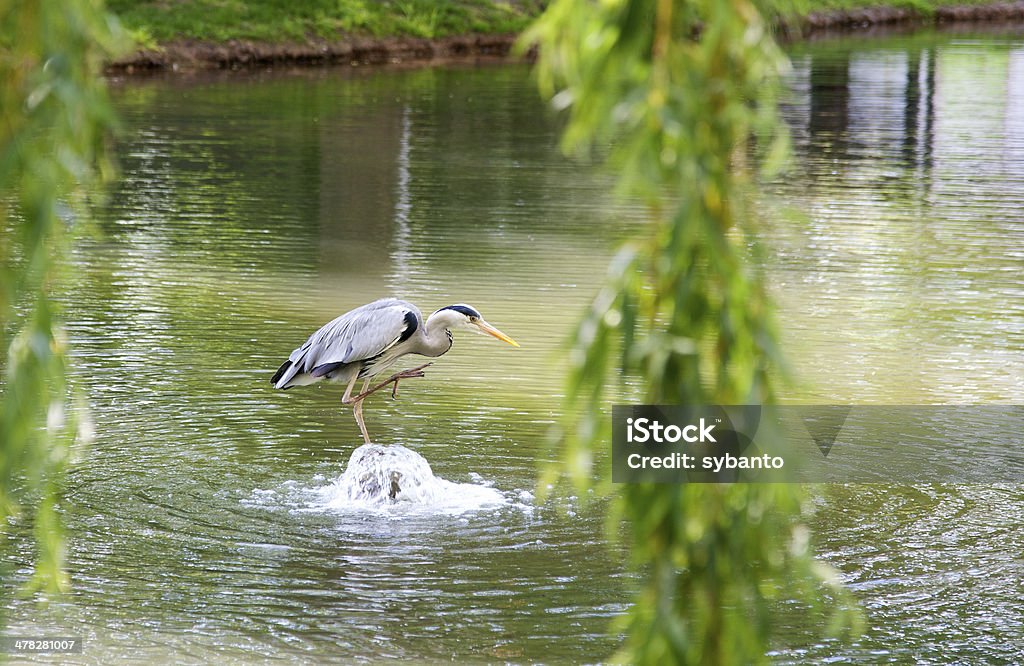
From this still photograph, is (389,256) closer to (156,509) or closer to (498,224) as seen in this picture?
(498,224)

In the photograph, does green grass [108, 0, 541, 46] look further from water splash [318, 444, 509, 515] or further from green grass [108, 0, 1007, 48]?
water splash [318, 444, 509, 515]

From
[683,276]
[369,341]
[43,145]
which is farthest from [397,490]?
[683,276]

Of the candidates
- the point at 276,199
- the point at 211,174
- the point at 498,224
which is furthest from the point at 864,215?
the point at 211,174

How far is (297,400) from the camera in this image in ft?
29.6

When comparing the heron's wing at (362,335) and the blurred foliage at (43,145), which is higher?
the blurred foliage at (43,145)

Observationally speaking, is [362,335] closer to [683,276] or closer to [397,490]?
[397,490]

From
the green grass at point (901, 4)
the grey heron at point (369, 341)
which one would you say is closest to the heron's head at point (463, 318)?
the grey heron at point (369, 341)

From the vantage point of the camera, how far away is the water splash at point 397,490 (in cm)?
720

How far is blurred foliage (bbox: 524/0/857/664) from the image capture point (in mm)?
2443

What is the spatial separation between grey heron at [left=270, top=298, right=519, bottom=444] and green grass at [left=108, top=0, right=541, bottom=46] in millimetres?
22411

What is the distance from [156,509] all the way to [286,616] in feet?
4.50

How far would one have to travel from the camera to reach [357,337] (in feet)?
25.8

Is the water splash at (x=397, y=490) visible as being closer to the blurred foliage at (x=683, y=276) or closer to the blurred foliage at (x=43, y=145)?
the blurred foliage at (x=43, y=145)

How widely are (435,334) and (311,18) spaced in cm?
2912
